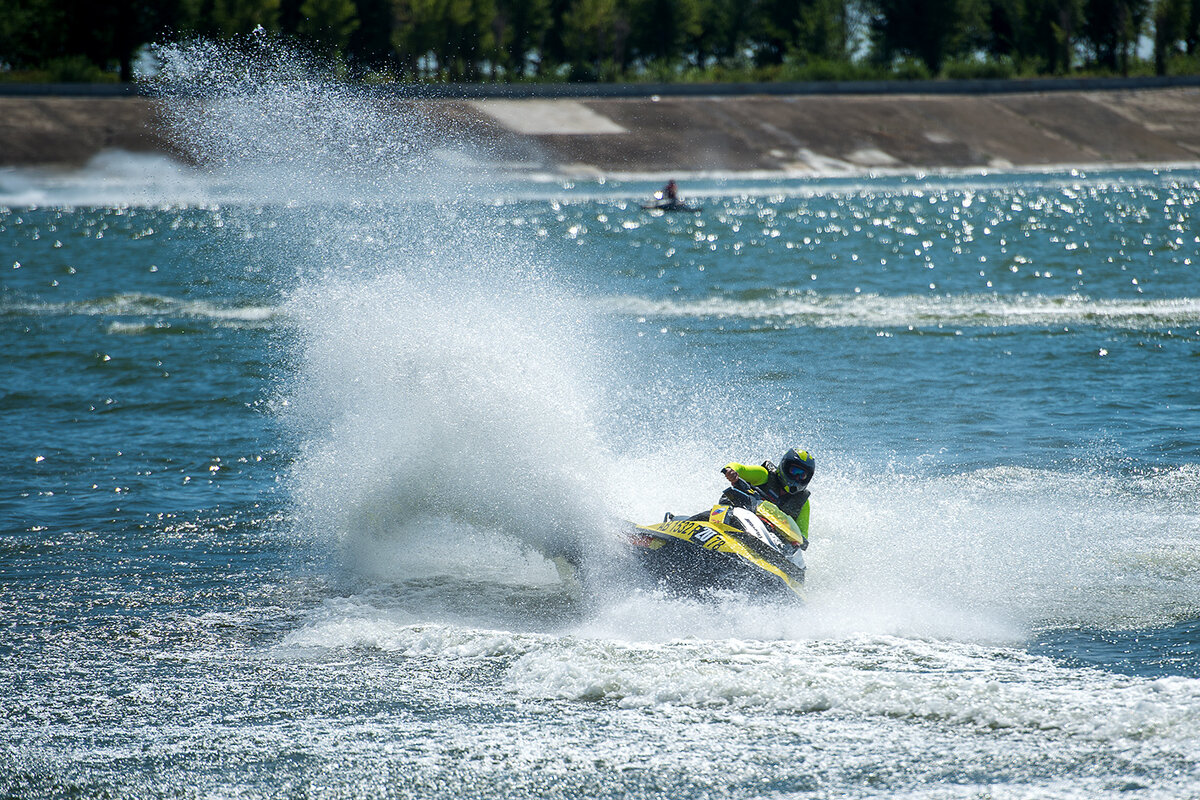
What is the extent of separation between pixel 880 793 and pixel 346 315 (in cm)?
841

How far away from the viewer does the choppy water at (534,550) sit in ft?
25.5

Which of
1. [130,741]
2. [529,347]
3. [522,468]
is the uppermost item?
[529,347]

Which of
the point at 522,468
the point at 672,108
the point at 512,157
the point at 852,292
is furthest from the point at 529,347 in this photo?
the point at 672,108

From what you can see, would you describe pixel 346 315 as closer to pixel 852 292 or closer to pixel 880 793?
pixel 880 793

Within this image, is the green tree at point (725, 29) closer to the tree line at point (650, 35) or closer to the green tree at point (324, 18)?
the tree line at point (650, 35)

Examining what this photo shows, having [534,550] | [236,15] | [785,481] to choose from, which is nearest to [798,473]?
[785,481]

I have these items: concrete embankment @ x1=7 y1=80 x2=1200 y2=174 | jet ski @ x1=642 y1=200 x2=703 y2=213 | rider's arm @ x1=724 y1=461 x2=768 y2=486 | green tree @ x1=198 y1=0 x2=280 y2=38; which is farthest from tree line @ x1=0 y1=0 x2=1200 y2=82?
rider's arm @ x1=724 y1=461 x2=768 y2=486

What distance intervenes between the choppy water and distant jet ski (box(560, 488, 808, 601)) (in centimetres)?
24

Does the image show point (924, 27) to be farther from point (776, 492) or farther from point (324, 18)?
point (776, 492)

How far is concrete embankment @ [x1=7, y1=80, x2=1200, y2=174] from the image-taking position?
221ft

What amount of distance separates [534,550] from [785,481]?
247 centimetres

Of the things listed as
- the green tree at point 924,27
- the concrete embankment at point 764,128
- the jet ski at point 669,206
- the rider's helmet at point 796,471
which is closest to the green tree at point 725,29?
the green tree at point 924,27

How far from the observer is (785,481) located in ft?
37.8

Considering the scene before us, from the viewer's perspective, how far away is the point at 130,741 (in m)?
7.95
